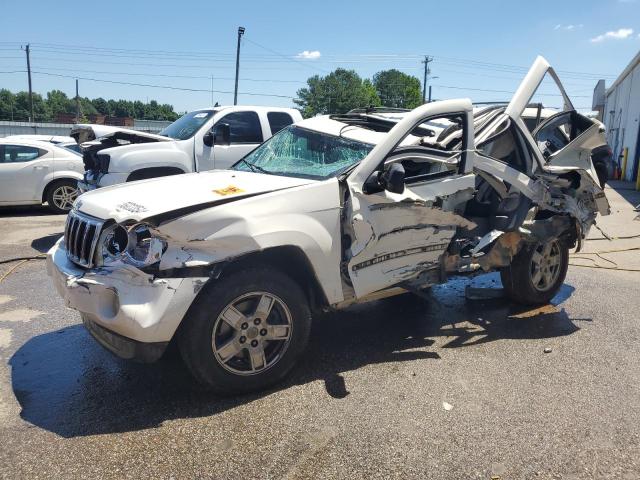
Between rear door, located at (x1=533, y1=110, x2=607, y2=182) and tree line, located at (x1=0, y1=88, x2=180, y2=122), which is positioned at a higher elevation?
tree line, located at (x1=0, y1=88, x2=180, y2=122)

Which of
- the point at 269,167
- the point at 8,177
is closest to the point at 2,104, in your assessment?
the point at 8,177

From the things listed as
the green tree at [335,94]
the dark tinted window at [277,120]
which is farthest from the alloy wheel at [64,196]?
the green tree at [335,94]

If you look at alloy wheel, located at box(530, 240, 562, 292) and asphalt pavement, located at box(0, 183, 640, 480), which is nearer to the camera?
asphalt pavement, located at box(0, 183, 640, 480)

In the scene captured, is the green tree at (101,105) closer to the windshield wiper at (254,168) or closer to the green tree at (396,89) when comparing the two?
the green tree at (396,89)

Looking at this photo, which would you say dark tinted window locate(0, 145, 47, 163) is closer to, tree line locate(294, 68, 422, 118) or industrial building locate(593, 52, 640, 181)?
industrial building locate(593, 52, 640, 181)

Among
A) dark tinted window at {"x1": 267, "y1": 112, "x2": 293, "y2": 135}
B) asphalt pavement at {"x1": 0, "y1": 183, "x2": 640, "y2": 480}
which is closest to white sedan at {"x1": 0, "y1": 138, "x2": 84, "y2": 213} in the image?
dark tinted window at {"x1": 267, "y1": 112, "x2": 293, "y2": 135}

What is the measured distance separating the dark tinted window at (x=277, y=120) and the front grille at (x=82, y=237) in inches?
233

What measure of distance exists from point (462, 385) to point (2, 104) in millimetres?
109187

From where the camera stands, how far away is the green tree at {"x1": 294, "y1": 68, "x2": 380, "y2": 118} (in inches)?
3278

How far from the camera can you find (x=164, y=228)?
10.7 feet

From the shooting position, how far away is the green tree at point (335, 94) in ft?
273

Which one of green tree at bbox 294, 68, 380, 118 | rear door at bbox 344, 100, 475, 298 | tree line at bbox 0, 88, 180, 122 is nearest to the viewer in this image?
rear door at bbox 344, 100, 475, 298

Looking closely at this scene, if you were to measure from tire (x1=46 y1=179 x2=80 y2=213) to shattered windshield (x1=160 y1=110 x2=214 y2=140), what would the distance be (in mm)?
3058

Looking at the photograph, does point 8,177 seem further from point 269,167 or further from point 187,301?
point 187,301
